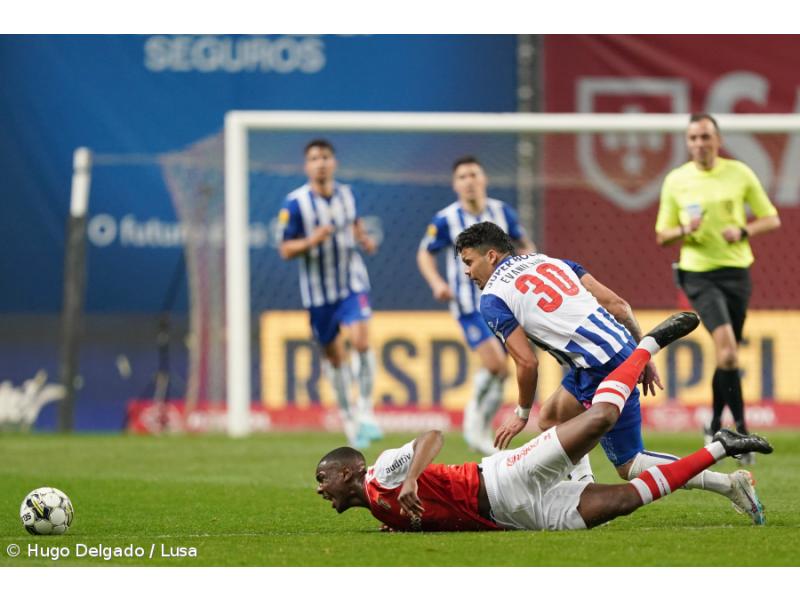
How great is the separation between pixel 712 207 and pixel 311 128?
498 centimetres

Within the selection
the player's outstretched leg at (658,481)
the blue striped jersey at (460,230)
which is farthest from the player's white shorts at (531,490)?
the blue striped jersey at (460,230)

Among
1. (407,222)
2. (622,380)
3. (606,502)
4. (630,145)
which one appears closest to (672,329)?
(622,380)

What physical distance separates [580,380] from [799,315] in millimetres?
9326

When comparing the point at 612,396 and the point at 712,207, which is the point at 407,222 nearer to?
the point at 712,207

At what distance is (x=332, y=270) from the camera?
13.7 meters

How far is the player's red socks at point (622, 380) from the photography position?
695cm

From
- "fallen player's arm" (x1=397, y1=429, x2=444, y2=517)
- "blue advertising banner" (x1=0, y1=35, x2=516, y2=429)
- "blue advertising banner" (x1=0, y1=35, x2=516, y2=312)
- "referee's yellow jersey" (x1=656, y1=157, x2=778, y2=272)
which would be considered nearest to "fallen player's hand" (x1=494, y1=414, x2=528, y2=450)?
"fallen player's arm" (x1=397, y1=429, x2=444, y2=517)

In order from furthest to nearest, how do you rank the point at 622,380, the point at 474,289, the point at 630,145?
the point at 630,145, the point at 474,289, the point at 622,380

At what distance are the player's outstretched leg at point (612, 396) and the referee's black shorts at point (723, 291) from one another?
3.71 metres

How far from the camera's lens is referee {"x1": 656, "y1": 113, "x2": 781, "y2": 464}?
35.8 ft

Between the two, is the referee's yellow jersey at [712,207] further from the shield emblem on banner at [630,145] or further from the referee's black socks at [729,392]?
the shield emblem on banner at [630,145]

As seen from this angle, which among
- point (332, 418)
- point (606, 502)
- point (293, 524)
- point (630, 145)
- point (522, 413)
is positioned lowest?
point (293, 524)

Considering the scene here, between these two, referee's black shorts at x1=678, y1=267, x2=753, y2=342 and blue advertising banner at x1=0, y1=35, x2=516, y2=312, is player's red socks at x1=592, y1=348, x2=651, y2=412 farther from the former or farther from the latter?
blue advertising banner at x1=0, y1=35, x2=516, y2=312

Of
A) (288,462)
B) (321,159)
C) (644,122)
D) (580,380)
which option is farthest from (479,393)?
(580,380)
